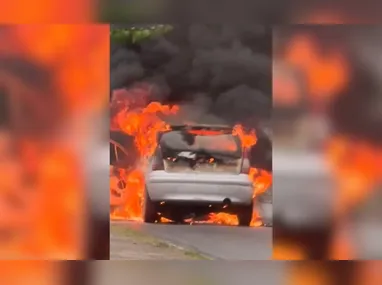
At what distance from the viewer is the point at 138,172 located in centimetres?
134

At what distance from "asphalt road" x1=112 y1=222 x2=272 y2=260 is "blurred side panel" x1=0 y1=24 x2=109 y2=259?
5.7 inches

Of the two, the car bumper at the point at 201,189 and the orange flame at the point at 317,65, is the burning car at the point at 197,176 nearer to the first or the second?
the car bumper at the point at 201,189

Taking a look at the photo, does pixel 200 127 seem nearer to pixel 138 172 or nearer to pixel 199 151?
pixel 199 151

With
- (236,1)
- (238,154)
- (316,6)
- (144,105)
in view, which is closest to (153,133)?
(144,105)

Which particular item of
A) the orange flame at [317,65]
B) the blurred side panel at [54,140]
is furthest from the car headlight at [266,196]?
the blurred side panel at [54,140]

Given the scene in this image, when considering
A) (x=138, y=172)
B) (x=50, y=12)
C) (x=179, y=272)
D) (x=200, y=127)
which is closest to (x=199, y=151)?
(x=200, y=127)

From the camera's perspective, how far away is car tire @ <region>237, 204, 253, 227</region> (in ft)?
4.37

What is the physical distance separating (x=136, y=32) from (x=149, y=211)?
446 millimetres

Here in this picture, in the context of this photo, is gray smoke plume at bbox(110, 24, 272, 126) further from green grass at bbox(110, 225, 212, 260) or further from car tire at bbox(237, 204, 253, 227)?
green grass at bbox(110, 225, 212, 260)

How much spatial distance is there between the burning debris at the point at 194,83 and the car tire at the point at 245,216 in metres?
0.03

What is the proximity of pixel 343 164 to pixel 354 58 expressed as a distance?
0.87 ft

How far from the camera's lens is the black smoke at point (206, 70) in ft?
4.35

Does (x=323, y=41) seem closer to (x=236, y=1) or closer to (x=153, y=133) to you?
(x=236, y=1)

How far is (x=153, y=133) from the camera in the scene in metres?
1.34
